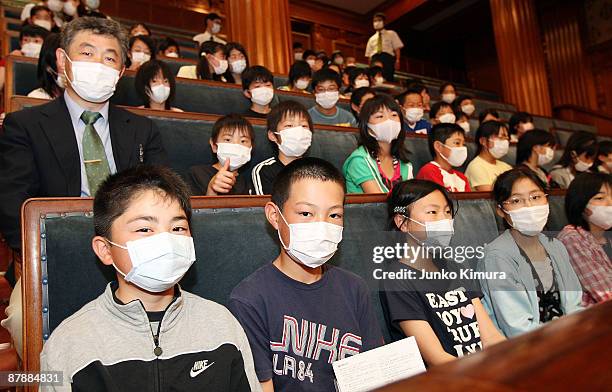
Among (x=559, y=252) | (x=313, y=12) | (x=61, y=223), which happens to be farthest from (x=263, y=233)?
(x=313, y=12)

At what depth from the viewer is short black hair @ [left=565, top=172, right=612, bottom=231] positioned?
1885mm

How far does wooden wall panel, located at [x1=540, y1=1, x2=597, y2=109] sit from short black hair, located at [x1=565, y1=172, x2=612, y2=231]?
7.78 meters

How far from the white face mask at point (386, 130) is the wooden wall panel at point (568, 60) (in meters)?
7.79

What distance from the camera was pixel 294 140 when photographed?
2.04 meters

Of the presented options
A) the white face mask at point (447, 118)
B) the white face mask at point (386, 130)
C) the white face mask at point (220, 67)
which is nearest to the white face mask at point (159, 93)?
the white face mask at point (386, 130)

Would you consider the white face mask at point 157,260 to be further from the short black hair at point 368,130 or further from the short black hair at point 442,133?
the short black hair at point 442,133

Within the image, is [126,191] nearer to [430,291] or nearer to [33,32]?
[430,291]

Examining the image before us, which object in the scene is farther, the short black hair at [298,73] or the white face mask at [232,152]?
the short black hair at [298,73]

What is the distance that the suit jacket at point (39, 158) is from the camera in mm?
1297

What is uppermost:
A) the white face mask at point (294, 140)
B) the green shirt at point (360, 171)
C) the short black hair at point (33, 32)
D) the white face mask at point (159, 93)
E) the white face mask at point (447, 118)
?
the short black hair at point (33, 32)

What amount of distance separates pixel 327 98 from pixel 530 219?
1.84 m

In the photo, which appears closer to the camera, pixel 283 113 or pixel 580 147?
pixel 283 113

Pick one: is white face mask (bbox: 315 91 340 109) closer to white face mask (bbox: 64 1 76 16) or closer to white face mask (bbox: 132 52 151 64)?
white face mask (bbox: 132 52 151 64)

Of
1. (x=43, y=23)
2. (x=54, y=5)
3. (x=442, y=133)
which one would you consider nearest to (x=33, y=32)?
(x=43, y=23)
